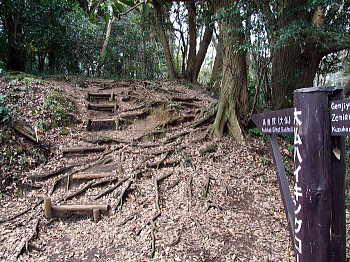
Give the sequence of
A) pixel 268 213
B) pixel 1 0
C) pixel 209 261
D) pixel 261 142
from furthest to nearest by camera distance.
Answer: pixel 1 0 < pixel 261 142 < pixel 268 213 < pixel 209 261

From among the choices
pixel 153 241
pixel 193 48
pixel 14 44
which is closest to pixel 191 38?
pixel 193 48

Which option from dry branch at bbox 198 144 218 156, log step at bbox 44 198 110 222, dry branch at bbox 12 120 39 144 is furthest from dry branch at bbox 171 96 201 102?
log step at bbox 44 198 110 222

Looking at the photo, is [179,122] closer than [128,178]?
No

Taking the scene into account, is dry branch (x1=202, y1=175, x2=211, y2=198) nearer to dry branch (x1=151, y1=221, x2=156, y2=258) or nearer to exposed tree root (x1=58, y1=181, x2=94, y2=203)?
dry branch (x1=151, y1=221, x2=156, y2=258)

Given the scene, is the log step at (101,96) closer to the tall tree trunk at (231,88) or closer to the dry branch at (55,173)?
the dry branch at (55,173)

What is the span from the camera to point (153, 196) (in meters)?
4.75

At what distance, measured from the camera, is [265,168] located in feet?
19.0

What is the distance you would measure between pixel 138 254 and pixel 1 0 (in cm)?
944

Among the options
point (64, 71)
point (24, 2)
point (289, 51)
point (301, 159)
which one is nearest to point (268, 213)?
point (301, 159)

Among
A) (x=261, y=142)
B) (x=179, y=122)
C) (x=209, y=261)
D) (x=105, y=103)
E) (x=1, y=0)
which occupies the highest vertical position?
(x=1, y=0)

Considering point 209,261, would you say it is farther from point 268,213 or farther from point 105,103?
point 105,103

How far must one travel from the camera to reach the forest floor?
3.77 metres

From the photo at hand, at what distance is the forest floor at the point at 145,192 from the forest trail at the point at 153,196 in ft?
0.05

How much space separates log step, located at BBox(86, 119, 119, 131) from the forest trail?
0.02 meters
